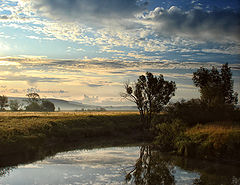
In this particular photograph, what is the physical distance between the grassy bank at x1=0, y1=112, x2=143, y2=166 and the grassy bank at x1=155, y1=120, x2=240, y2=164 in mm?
12123

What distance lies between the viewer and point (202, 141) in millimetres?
26422

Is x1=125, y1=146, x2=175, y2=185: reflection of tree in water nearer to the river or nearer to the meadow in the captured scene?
the river

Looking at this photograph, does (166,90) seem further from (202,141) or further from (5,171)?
(5,171)

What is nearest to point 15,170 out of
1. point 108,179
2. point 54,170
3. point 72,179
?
point 54,170

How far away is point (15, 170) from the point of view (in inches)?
832

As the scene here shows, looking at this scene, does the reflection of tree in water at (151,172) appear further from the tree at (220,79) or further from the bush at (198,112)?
the tree at (220,79)

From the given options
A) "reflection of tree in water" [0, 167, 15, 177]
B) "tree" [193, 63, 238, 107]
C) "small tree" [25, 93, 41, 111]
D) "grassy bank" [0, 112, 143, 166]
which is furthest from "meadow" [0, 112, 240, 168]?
"small tree" [25, 93, 41, 111]

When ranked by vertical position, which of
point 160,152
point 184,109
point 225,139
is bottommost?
point 160,152

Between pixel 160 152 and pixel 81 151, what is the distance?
31.8ft

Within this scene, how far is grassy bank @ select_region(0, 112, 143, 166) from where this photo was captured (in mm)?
29423

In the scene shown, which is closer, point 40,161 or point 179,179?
point 179,179

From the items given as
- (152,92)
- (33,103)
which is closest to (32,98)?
(33,103)

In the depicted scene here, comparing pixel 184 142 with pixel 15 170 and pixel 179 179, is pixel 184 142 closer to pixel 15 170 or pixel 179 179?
pixel 179 179

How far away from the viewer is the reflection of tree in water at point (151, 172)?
60.7ft
